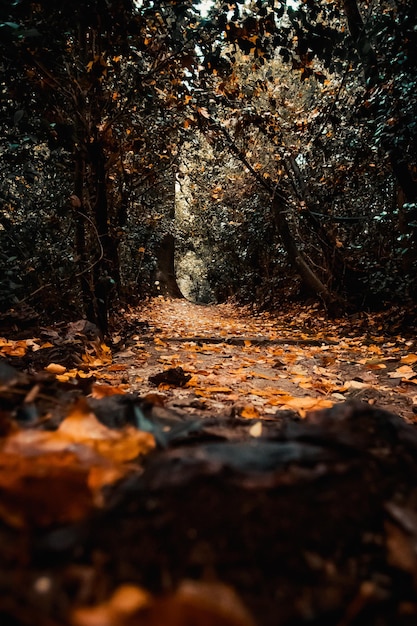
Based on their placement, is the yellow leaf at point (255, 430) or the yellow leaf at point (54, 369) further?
the yellow leaf at point (54, 369)

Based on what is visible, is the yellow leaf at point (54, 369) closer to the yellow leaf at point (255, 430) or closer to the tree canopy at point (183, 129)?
the tree canopy at point (183, 129)

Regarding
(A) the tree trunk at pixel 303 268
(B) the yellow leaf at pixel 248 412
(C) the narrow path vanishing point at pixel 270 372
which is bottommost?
(C) the narrow path vanishing point at pixel 270 372

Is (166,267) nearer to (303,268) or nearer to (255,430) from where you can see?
(303,268)

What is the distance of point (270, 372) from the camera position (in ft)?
11.1

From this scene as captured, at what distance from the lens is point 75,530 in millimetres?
563

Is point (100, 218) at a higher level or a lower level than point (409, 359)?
higher

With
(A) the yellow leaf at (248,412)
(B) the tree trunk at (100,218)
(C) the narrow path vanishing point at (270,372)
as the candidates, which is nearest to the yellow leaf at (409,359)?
(C) the narrow path vanishing point at (270,372)

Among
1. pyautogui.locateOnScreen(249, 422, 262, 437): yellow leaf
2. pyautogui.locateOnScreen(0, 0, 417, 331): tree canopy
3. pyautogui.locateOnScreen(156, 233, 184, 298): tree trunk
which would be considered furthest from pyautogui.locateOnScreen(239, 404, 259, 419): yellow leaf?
pyautogui.locateOnScreen(156, 233, 184, 298): tree trunk

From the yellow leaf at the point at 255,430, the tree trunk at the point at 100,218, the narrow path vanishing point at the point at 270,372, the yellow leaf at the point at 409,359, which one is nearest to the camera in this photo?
the yellow leaf at the point at 255,430

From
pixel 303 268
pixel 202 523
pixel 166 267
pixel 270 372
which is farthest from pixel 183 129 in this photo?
pixel 166 267

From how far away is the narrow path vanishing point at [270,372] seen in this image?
2.11 metres

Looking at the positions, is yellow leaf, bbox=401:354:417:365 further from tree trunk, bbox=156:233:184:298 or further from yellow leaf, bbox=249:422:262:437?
tree trunk, bbox=156:233:184:298

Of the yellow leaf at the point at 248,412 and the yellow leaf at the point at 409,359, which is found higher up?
the yellow leaf at the point at 248,412

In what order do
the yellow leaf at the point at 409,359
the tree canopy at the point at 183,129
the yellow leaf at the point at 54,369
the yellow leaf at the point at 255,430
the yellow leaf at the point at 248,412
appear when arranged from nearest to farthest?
the yellow leaf at the point at 255,430 < the yellow leaf at the point at 248,412 < the yellow leaf at the point at 54,369 < the tree canopy at the point at 183,129 < the yellow leaf at the point at 409,359
